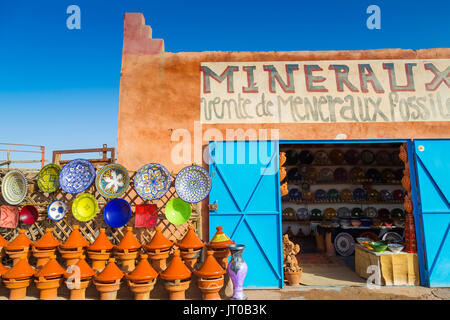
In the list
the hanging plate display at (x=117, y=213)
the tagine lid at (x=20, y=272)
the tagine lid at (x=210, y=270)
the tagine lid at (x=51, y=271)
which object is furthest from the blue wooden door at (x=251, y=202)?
the tagine lid at (x=20, y=272)

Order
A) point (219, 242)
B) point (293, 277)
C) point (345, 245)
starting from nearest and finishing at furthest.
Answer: point (219, 242) < point (293, 277) < point (345, 245)

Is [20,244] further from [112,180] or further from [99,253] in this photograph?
[112,180]

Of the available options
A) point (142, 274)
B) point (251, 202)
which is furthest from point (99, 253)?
point (251, 202)

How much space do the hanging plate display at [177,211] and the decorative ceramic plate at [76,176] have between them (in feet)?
5.11

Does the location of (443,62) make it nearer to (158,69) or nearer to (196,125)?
(196,125)

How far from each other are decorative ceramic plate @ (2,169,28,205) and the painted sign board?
3.81 m

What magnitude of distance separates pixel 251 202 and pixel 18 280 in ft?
13.0

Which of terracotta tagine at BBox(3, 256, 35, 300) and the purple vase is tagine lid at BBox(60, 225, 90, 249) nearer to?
terracotta tagine at BBox(3, 256, 35, 300)

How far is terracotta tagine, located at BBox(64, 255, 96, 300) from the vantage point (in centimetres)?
430

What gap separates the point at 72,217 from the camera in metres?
5.50

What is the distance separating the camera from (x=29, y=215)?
5.61 meters

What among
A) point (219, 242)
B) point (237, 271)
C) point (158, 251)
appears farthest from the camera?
point (158, 251)

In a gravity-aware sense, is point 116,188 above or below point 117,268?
above
